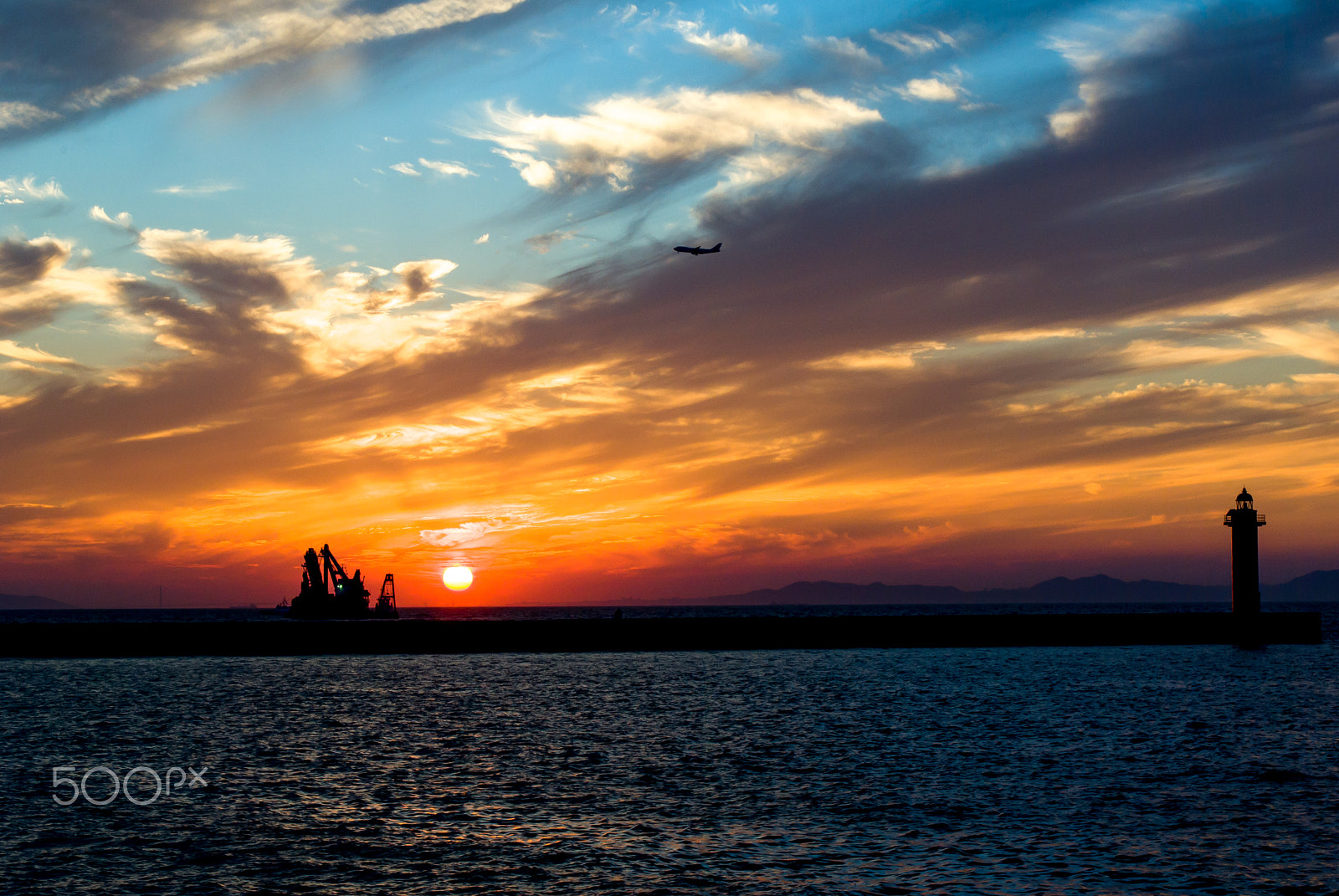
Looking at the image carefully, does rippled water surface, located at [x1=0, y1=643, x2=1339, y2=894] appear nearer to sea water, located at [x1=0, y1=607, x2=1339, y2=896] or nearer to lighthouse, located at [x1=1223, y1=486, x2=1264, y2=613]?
sea water, located at [x1=0, y1=607, x2=1339, y2=896]

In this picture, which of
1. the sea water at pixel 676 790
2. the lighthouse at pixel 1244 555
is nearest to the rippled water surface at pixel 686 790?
the sea water at pixel 676 790

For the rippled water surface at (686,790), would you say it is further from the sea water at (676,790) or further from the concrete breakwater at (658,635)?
the concrete breakwater at (658,635)

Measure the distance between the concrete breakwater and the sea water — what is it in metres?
35.4

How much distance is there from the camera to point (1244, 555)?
90250 mm

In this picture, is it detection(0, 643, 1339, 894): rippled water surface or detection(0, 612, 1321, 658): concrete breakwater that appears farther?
detection(0, 612, 1321, 658): concrete breakwater

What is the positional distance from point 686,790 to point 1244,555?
261 ft

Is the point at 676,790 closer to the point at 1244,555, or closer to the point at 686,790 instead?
the point at 686,790

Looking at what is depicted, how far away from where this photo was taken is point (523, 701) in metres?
52.8

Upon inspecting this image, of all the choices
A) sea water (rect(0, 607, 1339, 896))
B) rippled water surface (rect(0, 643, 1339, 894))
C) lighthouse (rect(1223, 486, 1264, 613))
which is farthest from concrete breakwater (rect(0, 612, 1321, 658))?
sea water (rect(0, 607, 1339, 896))

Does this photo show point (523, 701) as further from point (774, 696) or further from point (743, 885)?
point (743, 885)

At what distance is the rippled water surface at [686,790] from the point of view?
20.7 metres

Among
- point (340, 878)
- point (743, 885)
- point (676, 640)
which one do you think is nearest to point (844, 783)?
point (743, 885)

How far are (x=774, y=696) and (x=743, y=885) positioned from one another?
3579 cm

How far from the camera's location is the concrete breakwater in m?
92.3
